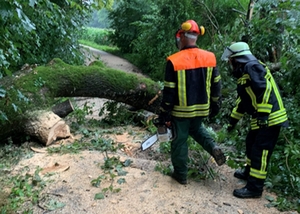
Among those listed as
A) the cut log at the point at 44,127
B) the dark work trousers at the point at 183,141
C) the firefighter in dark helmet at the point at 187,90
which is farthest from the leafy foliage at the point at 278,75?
the cut log at the point at 44,127

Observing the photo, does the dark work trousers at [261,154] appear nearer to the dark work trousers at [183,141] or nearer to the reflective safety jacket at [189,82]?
the dark work trousers at [183,141]

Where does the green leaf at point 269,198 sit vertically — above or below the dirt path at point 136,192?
below

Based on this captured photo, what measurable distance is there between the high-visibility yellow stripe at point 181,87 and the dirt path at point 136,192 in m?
0.99

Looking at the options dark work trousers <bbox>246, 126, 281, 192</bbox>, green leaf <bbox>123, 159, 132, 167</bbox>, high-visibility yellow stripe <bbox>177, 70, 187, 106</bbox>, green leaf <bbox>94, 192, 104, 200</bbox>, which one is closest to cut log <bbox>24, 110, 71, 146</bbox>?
green leaf <bbox>123, 159, 132, 167</bbox>

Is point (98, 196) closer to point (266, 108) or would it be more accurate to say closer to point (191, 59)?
point (191, 59)

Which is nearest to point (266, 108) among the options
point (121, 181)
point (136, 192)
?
point (136, 192)

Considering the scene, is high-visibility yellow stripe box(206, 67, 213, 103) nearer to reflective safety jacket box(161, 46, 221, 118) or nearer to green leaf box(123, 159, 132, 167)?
reflective safety jacket box(161, 46, 221, 118)

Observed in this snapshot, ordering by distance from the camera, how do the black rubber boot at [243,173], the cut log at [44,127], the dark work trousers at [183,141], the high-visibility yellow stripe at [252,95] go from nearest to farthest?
the high-visibility yellow stripe at [252,95]
the dark work trousers at [183,141]
the black rubber boot at [243,173]
the cut log at [44,127]

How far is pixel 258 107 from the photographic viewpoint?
3.25 metres

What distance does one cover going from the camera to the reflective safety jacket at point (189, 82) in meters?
3.28

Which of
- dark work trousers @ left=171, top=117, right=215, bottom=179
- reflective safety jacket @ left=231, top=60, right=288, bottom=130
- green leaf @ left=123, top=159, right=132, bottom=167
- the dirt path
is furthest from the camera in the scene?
green leaf @ left=123, top=159, right=132, bottom=167

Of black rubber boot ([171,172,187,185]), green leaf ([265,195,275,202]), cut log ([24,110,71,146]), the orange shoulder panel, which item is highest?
the orange shoulder panel

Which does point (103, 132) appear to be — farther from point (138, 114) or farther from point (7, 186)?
point (7, 186)

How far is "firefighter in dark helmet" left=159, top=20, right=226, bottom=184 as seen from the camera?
3.29 metres
